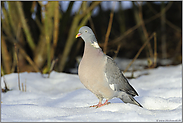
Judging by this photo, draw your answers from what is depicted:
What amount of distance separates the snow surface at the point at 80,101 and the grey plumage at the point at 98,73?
7.1 inches

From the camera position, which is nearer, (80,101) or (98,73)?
(98,73)

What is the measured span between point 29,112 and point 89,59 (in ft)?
2.67

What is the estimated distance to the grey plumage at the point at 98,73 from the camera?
7.46 ft

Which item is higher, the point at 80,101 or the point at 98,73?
the point at 98,73

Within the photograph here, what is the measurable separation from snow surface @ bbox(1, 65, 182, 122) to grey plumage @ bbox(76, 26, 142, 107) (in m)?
0.18

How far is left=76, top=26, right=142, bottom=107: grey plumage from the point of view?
7.46 feet

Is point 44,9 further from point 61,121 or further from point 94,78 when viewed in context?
point 61,121

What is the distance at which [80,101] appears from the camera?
9.91ft

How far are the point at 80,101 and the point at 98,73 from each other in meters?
0.88

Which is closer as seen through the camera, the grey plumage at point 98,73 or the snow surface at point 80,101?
the snow surface at point 80,101

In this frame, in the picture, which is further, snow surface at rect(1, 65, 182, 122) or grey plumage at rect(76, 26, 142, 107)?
grey plumage at rect(76, 26, 142, 107)

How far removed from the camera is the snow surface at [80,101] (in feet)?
6.94

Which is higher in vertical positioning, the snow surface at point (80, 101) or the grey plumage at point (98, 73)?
the grey plumage at point (98, 73)

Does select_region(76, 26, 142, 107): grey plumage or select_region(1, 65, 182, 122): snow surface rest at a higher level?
select_region(76, 26, 142, 107): grey plumage
